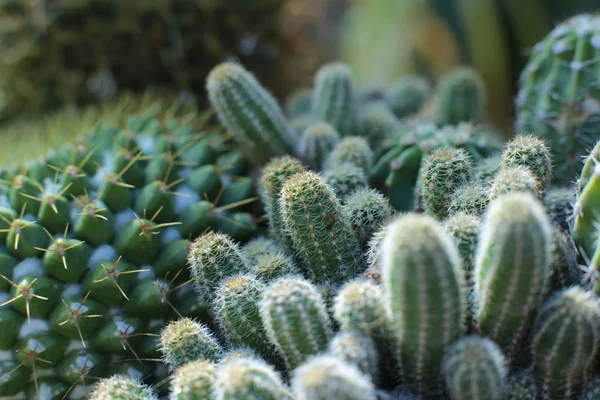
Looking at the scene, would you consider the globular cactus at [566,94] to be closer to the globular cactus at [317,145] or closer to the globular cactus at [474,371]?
the globular cactus at [317,145]

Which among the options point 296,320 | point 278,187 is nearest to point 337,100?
point 278,187

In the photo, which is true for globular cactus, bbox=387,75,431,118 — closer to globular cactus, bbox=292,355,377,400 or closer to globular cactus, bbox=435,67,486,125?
globular cactus, bbox=435,67,486,125

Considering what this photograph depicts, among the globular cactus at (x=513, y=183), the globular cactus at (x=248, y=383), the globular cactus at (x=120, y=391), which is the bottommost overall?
the globular cactus at (x=120, y=391)

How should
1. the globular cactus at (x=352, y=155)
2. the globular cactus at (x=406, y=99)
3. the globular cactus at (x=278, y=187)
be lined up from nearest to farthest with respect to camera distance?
the globular cactus at (x=278, y=187), the globular cactus at (x=352, y=155), the globular cactus at (x=406, y=99)

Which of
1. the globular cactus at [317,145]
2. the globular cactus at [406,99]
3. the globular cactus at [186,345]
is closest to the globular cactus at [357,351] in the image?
the globular cactus at [186,345]

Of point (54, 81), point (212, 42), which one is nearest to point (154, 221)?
point (212, 42)

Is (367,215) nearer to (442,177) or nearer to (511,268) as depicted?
(442,177)

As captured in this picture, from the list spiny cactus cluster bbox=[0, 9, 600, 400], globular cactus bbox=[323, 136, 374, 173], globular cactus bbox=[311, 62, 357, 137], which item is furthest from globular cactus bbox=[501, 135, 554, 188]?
globular cactus bbox=[311, 62, 357, 137]
